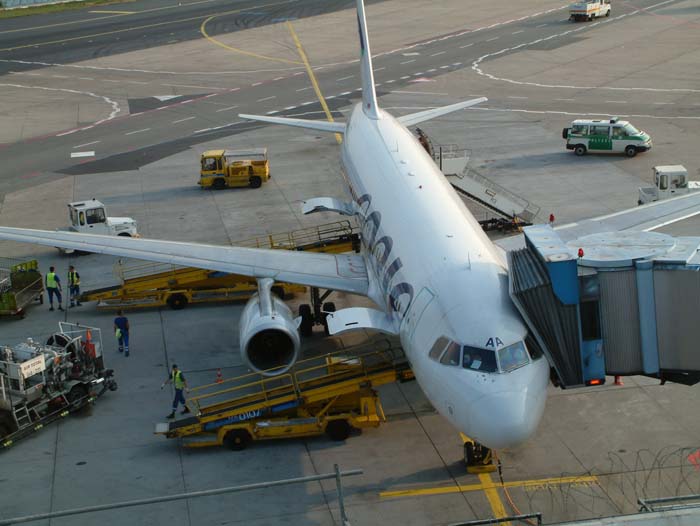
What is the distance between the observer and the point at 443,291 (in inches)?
989

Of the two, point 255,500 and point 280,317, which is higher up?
point 280,317

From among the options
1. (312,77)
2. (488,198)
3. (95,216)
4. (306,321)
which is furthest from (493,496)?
(312,77)

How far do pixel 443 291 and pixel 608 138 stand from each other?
34.3m

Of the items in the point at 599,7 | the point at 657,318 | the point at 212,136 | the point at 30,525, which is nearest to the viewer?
the point at 657,318

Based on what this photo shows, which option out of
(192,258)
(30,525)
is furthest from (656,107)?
(30,525)

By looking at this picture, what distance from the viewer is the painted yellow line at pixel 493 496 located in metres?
24.4

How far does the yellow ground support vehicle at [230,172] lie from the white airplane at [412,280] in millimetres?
12565

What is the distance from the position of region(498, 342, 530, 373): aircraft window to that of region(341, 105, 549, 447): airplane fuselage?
10 cm

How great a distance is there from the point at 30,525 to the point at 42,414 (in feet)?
17.9

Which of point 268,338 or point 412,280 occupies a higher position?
point 412,280

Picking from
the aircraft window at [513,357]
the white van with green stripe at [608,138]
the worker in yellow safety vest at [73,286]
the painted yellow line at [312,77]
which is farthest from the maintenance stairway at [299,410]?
the painted yellow line at [312,77]

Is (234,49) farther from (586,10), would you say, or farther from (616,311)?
(616,311)

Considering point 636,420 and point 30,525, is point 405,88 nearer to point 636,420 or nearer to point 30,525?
point 636,420

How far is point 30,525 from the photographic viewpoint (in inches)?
993
